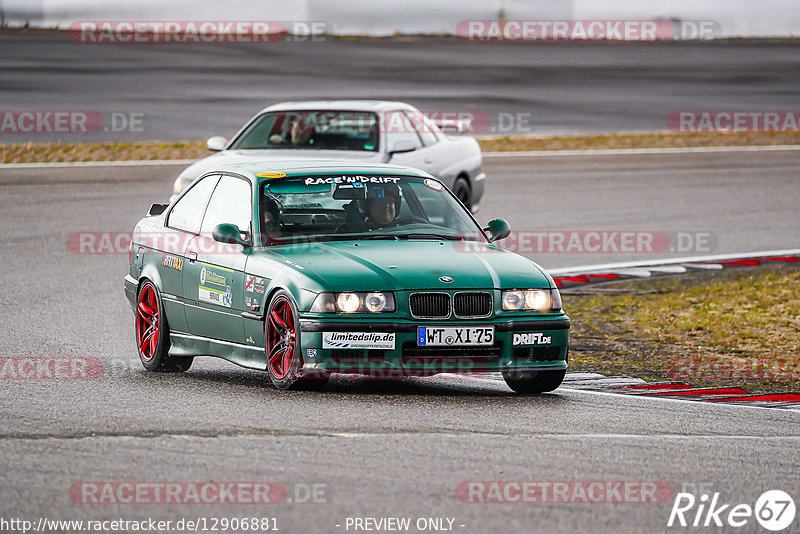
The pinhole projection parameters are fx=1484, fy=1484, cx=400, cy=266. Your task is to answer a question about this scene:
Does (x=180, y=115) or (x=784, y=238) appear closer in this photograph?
(x=784, y=238)

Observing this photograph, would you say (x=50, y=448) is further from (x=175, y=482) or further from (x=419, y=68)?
(x=419, y=68)

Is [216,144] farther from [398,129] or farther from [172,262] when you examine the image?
[172,262]

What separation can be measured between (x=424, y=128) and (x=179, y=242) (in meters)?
7.13

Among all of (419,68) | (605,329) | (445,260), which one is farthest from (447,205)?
(419,68)

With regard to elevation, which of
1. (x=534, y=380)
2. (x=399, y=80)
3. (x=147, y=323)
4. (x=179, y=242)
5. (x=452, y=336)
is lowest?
(x=534, y=380)

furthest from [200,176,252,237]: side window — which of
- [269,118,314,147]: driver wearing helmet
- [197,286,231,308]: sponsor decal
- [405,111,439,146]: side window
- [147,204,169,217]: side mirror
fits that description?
[405,111,439,146]: side window

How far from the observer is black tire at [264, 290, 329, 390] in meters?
8.34

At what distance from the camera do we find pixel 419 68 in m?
36.0

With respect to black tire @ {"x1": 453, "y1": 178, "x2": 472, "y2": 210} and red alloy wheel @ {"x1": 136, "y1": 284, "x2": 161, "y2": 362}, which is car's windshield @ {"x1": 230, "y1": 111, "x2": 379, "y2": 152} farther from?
red alloy wheel @ {"x1": 136, "y1": 284, "x2": 161, "y2": 362}

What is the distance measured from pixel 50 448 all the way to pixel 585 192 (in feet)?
47.1

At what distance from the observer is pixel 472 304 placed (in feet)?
27.6

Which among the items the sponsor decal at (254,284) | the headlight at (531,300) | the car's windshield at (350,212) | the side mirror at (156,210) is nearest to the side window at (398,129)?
the side mirror at (156,210)

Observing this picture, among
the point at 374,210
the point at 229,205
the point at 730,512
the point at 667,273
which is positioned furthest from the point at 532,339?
the point at 667,273

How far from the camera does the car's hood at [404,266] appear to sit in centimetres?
834
